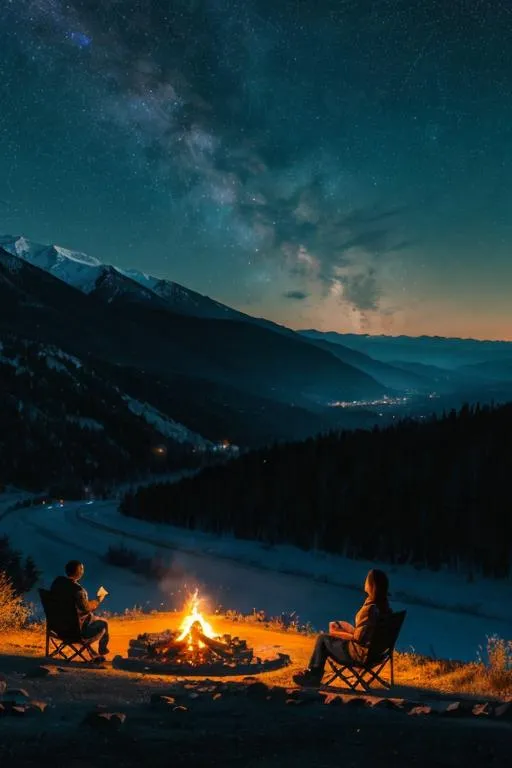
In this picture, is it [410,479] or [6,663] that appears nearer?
[6,663]

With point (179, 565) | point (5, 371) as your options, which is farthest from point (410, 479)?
point (5, 371)

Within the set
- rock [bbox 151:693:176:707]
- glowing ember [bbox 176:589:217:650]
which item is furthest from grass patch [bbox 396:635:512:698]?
rock [bbox 151:693:176:707]

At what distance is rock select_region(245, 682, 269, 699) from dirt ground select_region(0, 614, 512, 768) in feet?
0.05

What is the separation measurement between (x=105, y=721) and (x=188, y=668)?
4.76 meters

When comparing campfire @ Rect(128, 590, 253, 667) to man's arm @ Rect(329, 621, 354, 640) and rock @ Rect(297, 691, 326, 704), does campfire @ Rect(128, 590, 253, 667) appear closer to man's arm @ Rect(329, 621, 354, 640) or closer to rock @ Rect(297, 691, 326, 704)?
man's arm @ Rect(329, 621, 354, 640)

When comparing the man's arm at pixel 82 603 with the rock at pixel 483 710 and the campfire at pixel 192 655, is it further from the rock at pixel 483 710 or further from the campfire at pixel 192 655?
the rock at pixel 483 710

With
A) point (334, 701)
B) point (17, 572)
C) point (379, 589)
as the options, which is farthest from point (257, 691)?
point (17, 572)

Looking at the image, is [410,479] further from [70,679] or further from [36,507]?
[36,507]

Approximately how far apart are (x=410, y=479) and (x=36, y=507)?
34.3m

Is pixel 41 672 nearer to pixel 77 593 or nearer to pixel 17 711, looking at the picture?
pixel 77 593

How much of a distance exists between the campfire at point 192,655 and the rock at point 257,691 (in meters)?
2.74

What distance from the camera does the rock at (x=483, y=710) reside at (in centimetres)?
739

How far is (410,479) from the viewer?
123ft

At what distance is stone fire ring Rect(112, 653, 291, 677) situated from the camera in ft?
36.2
